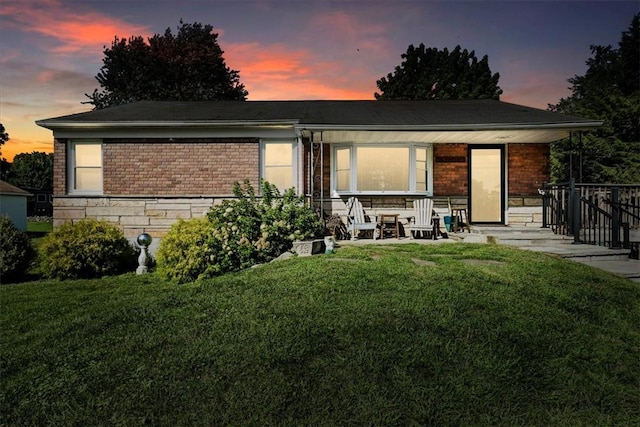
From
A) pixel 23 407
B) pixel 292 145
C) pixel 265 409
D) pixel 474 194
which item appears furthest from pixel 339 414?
pixel 474 194

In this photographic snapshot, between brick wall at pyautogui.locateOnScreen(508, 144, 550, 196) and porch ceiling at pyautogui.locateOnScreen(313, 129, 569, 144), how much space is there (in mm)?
283

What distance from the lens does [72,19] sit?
10039mm

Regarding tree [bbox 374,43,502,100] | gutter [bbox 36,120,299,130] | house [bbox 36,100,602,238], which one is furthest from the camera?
tree [bbox 374,43,502,100]

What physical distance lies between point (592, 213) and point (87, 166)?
12189 millimetres

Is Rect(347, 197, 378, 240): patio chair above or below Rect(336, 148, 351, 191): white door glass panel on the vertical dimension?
below

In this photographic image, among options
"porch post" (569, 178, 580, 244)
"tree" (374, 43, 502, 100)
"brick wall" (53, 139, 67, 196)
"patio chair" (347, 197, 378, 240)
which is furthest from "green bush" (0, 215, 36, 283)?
"tree" (374, 43, 502, 100)

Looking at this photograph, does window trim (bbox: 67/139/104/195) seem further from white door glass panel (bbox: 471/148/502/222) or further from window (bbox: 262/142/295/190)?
white door glass panel (bbox: 471/148/502/222)

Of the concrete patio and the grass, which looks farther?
the concrete patio

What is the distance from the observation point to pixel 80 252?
8945mm

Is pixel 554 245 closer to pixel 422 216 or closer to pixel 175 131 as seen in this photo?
pixel 422 216

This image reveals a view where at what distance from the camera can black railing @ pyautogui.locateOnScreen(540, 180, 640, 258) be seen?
8.48 metres

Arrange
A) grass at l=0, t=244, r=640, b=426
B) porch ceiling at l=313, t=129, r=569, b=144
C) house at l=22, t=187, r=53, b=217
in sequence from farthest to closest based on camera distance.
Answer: house at l=22, t=187, r=53, b=217, porch ceiling at l=313, t=129, r=569, b=144, grass at l=0, t=244, r=640, b=426

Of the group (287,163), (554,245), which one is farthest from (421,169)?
(554,245)

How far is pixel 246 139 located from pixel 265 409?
8803 mm
